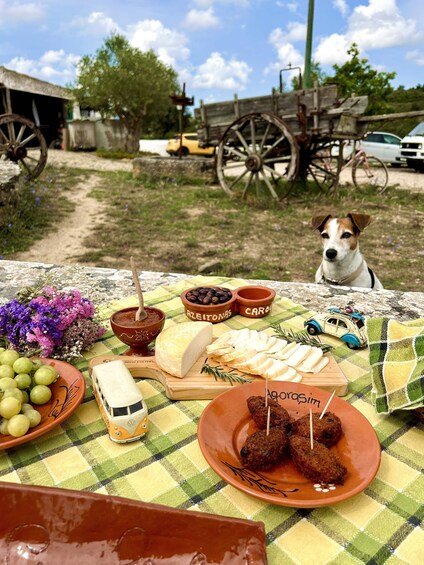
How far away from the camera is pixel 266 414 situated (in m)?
1.14

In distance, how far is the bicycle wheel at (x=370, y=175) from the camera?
1080 centimetres

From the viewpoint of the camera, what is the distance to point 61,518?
841 millimetres

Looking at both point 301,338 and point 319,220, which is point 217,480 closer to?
point 301,338

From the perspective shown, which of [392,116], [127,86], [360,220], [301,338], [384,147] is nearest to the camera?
[301,338]

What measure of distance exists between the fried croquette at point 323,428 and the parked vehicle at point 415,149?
51.6ft

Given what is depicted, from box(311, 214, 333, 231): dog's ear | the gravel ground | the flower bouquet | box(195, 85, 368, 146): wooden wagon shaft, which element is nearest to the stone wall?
box(195, 85, 368, 146): wooden wagon shaft

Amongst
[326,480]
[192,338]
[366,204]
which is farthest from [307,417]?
[366,204]

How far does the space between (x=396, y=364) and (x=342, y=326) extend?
0.45 meters

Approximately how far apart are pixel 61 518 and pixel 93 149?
2404 centimetres

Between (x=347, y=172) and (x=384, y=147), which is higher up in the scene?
(x=384, y=147)

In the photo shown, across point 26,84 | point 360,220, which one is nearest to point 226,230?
point 360,220

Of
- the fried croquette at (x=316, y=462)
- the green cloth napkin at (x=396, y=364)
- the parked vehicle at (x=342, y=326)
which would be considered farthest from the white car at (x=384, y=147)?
the fried croquette at (x=316, y=462)

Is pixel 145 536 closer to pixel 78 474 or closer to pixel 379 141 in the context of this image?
pixel 78 474

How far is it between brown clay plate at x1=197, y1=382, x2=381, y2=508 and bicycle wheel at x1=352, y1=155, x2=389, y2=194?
401 inches
